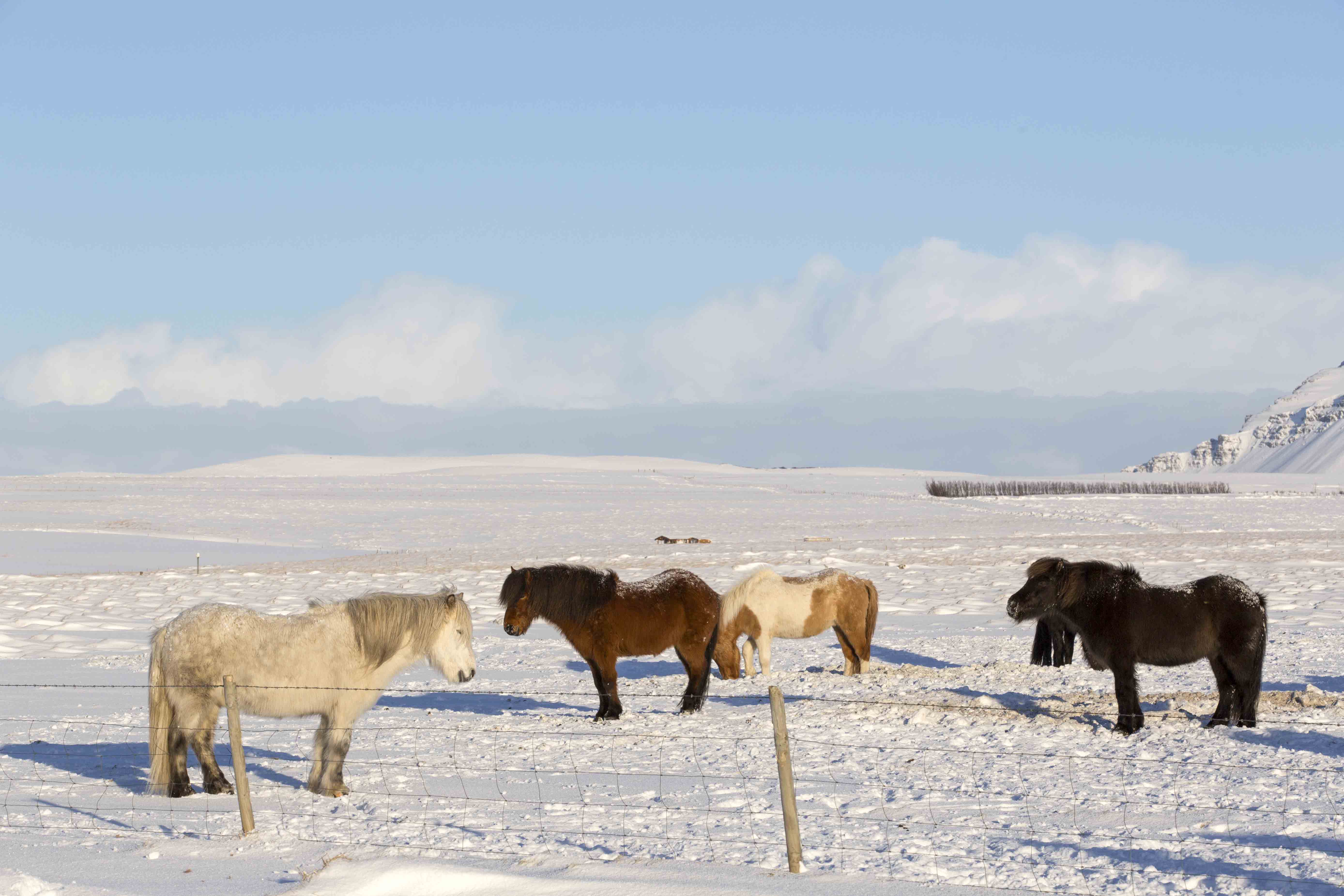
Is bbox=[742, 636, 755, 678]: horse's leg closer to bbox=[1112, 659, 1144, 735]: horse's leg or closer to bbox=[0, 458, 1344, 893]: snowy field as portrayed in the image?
bbox=[0, 458, 1344, 893]: snowy field

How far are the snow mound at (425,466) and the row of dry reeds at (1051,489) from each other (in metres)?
35.4

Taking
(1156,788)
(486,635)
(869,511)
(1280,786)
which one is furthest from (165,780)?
(869,511)

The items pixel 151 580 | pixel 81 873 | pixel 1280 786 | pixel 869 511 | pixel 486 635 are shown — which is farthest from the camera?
pixel 869 511

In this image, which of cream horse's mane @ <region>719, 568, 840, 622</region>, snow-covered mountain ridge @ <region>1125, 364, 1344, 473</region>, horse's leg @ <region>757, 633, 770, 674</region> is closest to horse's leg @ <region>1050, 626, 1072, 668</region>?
cream horse's mane @ <region>719, 568, 840, 622</region>

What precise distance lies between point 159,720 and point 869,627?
7.00m

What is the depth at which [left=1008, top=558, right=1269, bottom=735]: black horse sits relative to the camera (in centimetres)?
879

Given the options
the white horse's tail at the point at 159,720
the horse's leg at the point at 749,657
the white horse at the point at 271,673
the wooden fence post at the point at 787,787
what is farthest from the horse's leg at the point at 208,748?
the horse's leg at the point at 749,657

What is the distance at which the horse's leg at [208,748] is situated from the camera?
290 inches

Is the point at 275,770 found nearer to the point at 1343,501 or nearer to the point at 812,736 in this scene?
the point at 812,736

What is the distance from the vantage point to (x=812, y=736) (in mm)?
8977

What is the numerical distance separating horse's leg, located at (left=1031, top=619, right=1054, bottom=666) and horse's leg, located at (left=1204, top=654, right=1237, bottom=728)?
11.0 feet

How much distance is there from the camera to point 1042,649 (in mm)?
12438

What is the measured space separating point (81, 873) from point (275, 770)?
8.26 feet

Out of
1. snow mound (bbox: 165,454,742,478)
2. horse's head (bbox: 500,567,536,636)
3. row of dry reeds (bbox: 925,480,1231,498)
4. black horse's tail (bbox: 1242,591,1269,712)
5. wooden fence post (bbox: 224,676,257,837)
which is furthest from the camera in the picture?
snow mound (bbox: 165,454,742,478)
